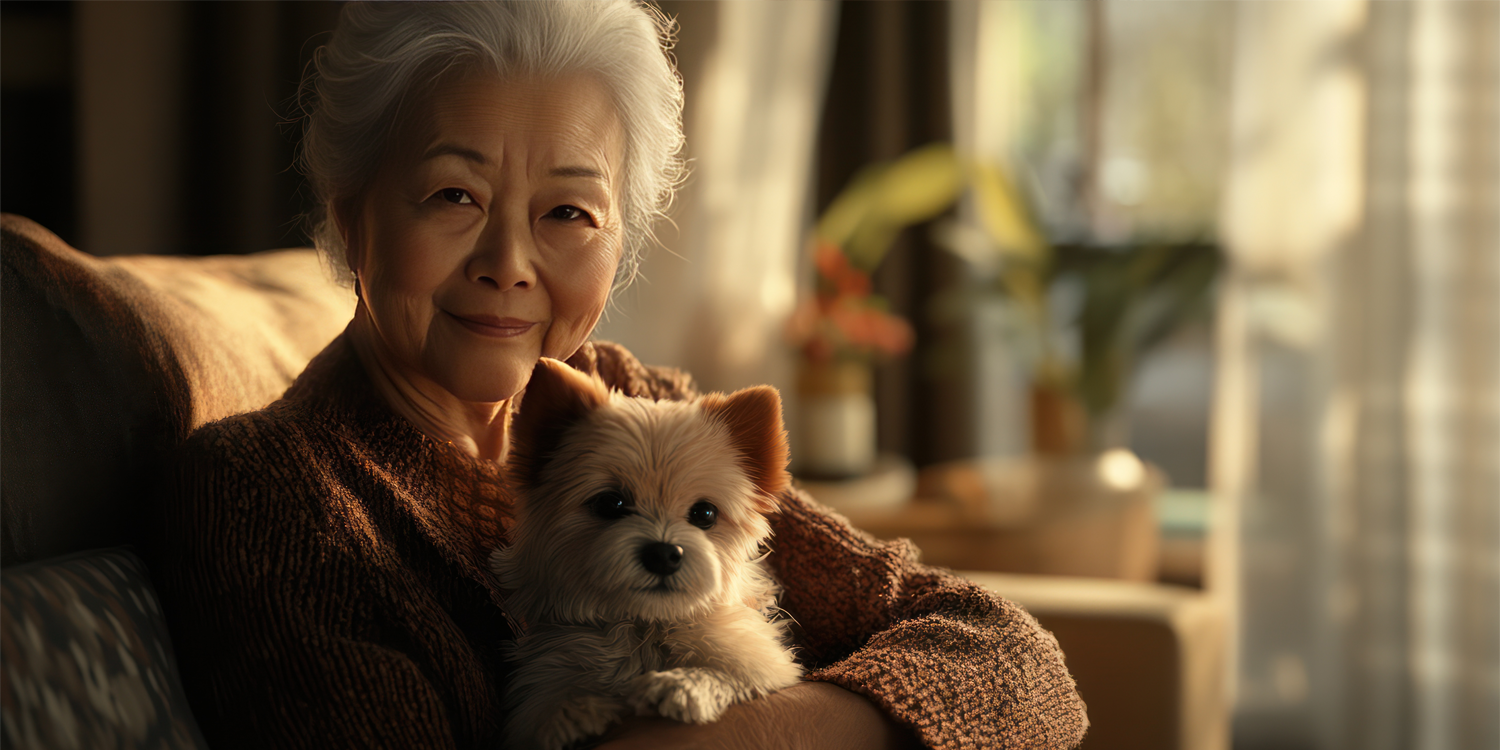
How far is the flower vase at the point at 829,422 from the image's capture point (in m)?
2.34

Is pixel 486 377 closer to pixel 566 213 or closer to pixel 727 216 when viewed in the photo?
pixel 566 213

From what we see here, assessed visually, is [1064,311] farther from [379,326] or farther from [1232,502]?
[379,326]

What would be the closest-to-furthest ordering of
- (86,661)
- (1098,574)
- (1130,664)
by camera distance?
(86,661) → (1130,664) → (1098,574)

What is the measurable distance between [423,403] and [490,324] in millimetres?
95

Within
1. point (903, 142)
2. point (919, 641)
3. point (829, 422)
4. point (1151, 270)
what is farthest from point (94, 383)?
point (903, 142)

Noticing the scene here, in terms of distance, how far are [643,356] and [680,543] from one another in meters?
0.36

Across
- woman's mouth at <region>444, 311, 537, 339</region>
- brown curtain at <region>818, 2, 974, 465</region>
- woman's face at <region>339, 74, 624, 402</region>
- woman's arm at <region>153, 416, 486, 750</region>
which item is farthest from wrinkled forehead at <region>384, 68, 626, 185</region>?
brown curtain at <region>818, 2, 974, 465</region>

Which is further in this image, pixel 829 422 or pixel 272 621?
pixel 829 422

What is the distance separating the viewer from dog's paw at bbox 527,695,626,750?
0.58 m

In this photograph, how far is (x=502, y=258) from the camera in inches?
26.0

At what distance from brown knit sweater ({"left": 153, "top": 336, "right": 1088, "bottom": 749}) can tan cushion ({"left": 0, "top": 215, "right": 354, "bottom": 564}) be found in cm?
6

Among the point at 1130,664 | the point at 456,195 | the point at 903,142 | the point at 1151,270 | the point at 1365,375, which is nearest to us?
the point at 456,195

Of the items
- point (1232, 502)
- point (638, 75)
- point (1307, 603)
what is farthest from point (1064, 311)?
point (638, 75)

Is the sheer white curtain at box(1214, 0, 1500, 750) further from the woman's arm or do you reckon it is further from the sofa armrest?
the woman's arm
